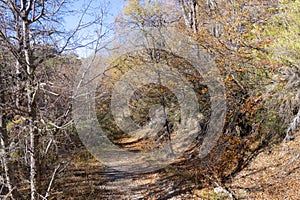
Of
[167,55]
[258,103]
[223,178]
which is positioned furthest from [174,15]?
[223,178]

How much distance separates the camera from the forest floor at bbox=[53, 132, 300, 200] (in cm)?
470

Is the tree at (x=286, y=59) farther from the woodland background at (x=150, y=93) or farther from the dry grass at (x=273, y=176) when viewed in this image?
the dry grass at (x=273, y=176)

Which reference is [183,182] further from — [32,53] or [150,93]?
[32,53]

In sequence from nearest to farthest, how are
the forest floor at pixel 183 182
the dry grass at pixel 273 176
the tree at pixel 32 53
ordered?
the tree at pixel 32 53 < the dry grass at pixel 273 176 < the forest floor at pixel 183 182

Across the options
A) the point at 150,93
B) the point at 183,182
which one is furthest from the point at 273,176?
Result: the point at 150,93

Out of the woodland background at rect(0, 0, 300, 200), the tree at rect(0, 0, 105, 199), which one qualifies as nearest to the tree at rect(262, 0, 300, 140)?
the woodland background at rect(0, 0, 300, 200)

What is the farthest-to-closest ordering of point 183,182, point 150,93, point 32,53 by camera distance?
point 150,93 → point 183,182 → point 32,53

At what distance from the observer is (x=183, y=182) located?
673 centimetres

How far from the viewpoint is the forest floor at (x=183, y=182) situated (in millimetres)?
4699

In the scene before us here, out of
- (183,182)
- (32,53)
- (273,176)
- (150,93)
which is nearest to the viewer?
(32,53)

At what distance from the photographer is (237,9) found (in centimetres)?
733

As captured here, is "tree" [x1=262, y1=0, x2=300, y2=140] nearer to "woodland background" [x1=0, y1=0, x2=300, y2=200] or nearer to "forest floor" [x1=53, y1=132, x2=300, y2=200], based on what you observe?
"woodland background" [x1=0, y1=0, x2=300, y2=200]

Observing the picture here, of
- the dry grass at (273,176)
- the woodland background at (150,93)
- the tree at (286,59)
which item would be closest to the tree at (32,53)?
the woodland background at (150,93)

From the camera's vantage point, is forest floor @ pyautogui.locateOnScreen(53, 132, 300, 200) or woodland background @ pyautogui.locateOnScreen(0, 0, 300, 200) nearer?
woodland background @ pyautogui.locateOnScreen(0, 0, 300, 200)
